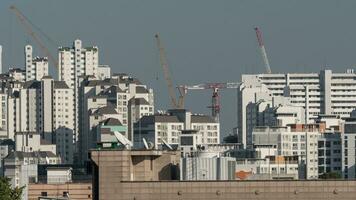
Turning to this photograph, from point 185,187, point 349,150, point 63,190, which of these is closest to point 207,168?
point 185,187

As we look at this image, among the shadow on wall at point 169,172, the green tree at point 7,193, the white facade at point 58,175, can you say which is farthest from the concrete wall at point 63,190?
the shadow on wall at point 169,172

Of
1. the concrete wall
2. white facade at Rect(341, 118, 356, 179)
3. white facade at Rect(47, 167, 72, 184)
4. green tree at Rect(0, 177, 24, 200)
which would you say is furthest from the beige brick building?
→ white facade at Rect(341, 118, 356, 179)

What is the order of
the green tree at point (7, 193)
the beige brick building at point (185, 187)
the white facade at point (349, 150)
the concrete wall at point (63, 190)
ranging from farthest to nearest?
the white facade at point (349, 150), the concrete wall at point (63, 190), the green tree at point (7, 193), the beige brick building at point (185, 187)

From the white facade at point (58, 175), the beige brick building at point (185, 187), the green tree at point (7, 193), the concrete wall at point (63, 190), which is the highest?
the white facade at point (58, 175)

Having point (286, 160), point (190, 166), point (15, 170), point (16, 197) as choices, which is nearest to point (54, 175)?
point (15, 170)

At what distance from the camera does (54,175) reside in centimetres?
16000

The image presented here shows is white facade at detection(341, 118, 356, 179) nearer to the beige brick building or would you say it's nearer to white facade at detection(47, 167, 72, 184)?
white facade at detection(47, 167, 72, 184)

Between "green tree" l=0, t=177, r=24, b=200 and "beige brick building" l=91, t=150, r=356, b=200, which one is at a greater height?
"green tree" l=0, t=177, r=24, b=200

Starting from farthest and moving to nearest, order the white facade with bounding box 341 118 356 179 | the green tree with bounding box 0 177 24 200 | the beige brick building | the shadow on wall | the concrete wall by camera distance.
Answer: the white facade with bounding box 341 118 356 179 < the concrete wall < the green tree with bounding box 0 177 24 200 < the shadow on wall < the beige brick building

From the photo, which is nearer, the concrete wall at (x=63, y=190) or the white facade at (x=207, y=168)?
the white facade at (x=207, y=168)

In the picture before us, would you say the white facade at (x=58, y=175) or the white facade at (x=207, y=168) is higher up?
the white facade at (x=58, y=175)

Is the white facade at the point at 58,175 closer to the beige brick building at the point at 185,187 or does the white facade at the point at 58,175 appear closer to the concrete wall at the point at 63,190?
the concrete wall at the point at 63,190

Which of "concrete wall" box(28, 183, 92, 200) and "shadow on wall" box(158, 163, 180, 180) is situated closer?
"shadow on wall" box(158, 163, 180, 180)

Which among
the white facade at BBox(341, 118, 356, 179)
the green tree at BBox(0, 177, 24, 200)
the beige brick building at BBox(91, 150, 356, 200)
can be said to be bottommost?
the beige brick building at BBox(91, 150, 356, 200)
